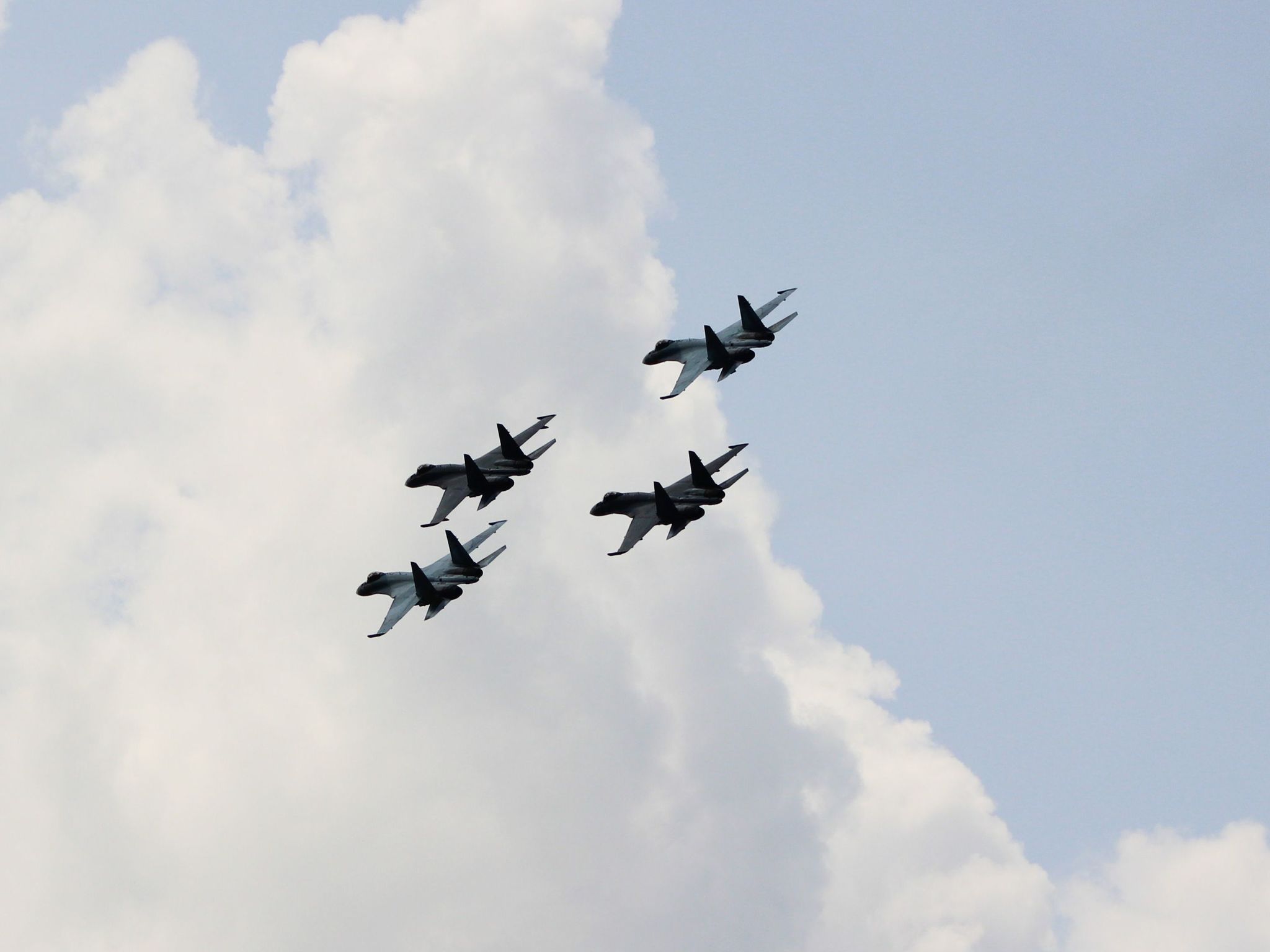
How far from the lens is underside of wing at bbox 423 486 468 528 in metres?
157

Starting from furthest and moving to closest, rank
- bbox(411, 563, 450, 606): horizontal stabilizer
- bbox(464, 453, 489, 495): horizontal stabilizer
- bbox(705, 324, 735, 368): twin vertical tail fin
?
bbox(705, 324, 735, 368): twin vertical tail fin → bbox(464, 453, 489, 495): horizontal stabilizer → bbox(411, 563, 450, 606): horizontal stabilizer

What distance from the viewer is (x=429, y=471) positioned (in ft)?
542

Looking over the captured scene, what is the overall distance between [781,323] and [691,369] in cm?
1044

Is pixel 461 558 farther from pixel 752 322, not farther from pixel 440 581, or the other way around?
pixel 752 322

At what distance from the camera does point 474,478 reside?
15275 centimetres

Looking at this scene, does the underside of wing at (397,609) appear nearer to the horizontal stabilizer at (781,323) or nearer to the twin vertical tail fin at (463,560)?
the twin vertical tail fin at (463,560)

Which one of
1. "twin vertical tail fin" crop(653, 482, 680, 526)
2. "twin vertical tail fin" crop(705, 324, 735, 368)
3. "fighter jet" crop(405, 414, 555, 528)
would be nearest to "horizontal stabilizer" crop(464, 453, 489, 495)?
"fighter jet" crop(405, 414, 555, 528)

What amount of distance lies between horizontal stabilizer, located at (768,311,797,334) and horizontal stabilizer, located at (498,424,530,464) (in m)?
27.6

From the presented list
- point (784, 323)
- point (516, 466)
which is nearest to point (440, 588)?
point (516, 466)

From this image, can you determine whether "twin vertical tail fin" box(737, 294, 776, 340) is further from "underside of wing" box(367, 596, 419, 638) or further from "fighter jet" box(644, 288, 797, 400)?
"underside of wing" box(367, 596, 419, 638)

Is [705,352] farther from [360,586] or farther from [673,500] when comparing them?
[360,586]

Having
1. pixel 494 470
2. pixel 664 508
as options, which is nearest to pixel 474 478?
pixel 494 470

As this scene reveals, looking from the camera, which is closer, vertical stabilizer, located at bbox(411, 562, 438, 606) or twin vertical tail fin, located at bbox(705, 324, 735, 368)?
vertical stabilizer, located at bbox(411, 562, 438, 606)

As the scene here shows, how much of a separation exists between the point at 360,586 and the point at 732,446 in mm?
39599
